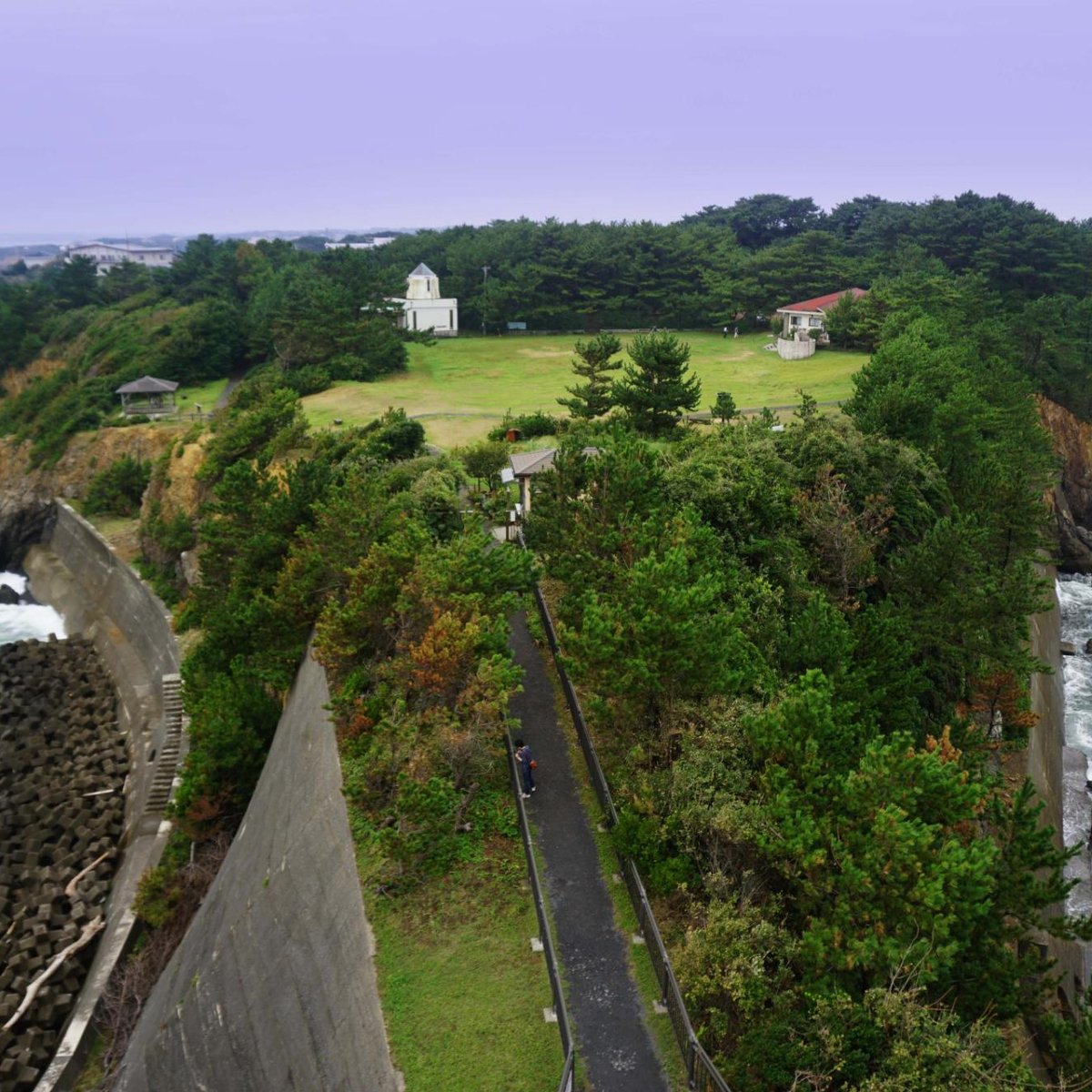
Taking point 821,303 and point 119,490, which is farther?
point 821,303

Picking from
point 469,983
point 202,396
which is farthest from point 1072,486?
point 202,396

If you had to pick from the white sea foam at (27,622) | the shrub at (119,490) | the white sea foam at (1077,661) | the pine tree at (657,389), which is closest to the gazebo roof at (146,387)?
the shrub at (119,490)

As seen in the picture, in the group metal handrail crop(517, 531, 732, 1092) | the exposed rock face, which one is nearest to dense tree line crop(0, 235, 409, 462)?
the exposed rock face

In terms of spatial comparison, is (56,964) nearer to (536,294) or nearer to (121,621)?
(121,621)

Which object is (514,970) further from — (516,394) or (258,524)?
(516,394)

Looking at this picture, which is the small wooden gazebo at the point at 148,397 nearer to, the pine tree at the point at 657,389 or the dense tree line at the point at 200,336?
the dense tree line at the point at 200,336

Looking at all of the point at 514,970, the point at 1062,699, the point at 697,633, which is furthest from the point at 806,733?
the point at 1062,699

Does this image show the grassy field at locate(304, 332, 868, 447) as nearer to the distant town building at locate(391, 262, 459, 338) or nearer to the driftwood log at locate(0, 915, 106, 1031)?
the distant town building at locate(391, 262, 459, 338)
